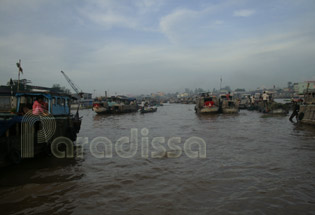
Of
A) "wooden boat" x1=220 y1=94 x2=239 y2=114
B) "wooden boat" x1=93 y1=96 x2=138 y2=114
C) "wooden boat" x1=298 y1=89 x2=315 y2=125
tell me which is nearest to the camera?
"wooden boat" x1=298 y1=89 x2=315 y2=125

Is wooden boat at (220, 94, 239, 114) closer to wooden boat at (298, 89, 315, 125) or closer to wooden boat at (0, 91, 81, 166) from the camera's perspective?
wooden boat at (298, 89, 315, 125)

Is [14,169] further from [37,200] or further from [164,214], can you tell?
[164,214]

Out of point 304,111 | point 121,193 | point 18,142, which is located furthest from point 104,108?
point 121,193

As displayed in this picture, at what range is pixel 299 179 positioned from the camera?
586 cm

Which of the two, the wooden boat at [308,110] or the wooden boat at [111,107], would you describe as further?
the wooden boat at [111,107]

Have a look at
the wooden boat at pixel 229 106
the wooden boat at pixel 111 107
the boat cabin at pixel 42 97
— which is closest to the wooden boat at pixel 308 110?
the wooden boat at pixel 229 106

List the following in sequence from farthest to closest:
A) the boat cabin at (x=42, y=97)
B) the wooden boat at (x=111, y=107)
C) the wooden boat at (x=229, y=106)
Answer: the wooden boat at (x=111, y=107), the wooden boat at (x=229, y=106), the boat cabin at (x=42, y=97)

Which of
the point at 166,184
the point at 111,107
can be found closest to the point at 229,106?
the point at 111,107

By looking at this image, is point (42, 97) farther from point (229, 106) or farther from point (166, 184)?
point (229, 106)

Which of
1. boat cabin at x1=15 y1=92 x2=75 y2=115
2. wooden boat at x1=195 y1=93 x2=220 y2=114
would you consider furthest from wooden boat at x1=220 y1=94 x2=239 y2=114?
boat cabin at x1=15 y1=92 x2=75 y2=115

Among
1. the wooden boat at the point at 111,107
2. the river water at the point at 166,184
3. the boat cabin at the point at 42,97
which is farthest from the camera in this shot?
the wooden boat at the point at 111,107

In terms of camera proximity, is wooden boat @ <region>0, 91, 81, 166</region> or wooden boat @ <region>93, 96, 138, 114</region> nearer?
wooden boat @ <region>0, 91, 81, 166</region>

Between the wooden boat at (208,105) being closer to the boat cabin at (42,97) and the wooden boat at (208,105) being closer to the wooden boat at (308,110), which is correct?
the wooden boat at (308,110)

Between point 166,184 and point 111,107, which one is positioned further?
point 111,107
